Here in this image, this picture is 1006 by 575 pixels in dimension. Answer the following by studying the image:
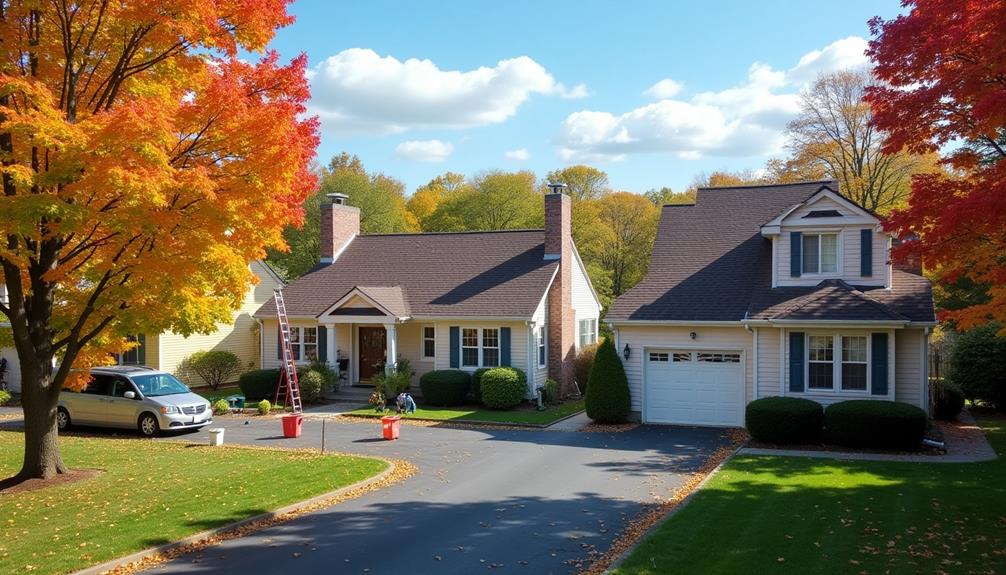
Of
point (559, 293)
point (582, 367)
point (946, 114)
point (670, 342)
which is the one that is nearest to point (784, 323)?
point (670, 342)

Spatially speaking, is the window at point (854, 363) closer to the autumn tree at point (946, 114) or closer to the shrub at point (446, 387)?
the autumn tree at point (946, 114)

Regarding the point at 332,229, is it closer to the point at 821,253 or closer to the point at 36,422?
the point at 36,422

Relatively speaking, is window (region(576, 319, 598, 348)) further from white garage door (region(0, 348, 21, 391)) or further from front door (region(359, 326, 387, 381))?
white garage door (region(0, 348, 21, 391))

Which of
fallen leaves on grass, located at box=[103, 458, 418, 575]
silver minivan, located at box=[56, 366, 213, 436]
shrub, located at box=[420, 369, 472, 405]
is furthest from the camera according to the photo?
shrub, located at box=[420, 369, 472, 405]

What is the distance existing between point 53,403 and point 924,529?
15582 mm

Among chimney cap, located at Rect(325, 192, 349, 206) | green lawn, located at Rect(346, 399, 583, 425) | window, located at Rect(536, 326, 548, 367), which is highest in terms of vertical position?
chimney cap, located at Rect(325, 192, 349, 206)

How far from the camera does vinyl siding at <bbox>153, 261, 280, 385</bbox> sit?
30.9m

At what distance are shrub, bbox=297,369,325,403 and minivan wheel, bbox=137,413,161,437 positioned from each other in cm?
635

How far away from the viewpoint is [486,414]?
24.7 metres

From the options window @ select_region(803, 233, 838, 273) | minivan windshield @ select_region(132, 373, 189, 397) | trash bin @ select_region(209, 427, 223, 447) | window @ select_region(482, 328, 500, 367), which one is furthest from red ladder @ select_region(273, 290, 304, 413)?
window @ select_region(803, 233, 838, 273)

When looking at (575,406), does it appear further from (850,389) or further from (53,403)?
(53,403)

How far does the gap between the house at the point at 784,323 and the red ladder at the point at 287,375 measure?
35.9ft

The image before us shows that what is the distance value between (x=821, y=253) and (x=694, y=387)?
5.37 m

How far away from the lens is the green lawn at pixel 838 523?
9445mm
